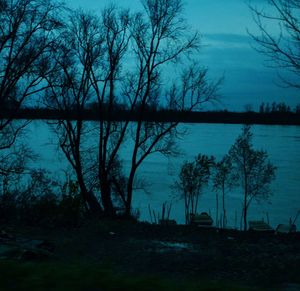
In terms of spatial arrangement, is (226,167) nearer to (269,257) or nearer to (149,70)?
(149,70)

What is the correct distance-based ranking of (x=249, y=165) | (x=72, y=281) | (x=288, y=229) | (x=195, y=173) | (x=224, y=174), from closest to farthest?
(x=72, y=281) → (x=288, y=229) → (x=195, y=173) → (x=249, y=165) → (x=224, y=174)

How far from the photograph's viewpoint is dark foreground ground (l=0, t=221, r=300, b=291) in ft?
26.4

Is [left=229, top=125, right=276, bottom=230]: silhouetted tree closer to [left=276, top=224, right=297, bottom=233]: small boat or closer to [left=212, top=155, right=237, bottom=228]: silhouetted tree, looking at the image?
[left=212, top=155, right=237, bottom=228]: silhouetted tree

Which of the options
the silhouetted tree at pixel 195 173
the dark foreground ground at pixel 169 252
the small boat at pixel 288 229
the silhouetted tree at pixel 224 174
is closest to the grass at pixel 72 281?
the dark foreground ground at pixel 169 252

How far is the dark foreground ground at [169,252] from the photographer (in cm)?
804

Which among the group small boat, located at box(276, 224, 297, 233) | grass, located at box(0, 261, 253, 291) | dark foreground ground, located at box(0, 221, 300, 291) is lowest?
small boat, located at box(276, 224, 297, 233)

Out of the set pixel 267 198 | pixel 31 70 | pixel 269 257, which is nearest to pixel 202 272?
pixel 269 257

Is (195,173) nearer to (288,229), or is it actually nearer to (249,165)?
(249,165)

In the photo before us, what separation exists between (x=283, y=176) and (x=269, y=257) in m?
60.0

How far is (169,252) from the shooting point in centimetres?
1001

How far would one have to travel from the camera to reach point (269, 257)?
31.3ft

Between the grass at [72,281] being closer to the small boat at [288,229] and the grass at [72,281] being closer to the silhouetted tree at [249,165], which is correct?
the small boat at [288,229]

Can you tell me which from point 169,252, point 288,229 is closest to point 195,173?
point 288,229

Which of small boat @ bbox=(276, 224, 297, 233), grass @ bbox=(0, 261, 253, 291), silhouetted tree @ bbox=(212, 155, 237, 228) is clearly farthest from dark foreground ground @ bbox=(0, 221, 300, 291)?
silhouetted tree @ bbox=(212, 155, 237, 228)
